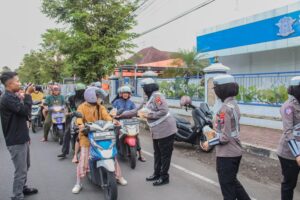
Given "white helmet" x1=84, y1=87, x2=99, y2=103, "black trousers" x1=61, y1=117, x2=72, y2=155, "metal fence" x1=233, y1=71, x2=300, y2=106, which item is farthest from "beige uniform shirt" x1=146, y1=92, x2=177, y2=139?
"metal fence" x1=233, y1=71, x2=300, y2=106

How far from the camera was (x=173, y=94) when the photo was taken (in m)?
15.5

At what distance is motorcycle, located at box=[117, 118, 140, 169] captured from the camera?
6.00 metres

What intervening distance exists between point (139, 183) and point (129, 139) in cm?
107

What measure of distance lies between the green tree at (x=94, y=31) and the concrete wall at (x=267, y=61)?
830cm

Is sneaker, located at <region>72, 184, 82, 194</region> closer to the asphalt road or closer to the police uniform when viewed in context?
the asphalt road

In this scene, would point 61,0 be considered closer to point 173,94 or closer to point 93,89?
point 173,94

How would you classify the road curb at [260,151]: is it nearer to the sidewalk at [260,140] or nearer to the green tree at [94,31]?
the sidewalk at [260,140]

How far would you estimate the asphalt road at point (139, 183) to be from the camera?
4.58m

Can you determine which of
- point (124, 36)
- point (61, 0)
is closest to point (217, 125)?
point (124, 36)

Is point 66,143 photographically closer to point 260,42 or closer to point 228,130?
point 228,130

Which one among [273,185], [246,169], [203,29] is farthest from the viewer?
[203,29]

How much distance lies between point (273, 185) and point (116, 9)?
44.1ft

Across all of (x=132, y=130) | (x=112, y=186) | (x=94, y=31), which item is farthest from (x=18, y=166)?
(x=94, y=31)

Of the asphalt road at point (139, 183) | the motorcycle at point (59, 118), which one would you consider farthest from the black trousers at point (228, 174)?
the motorcycle at point (59, 118)
